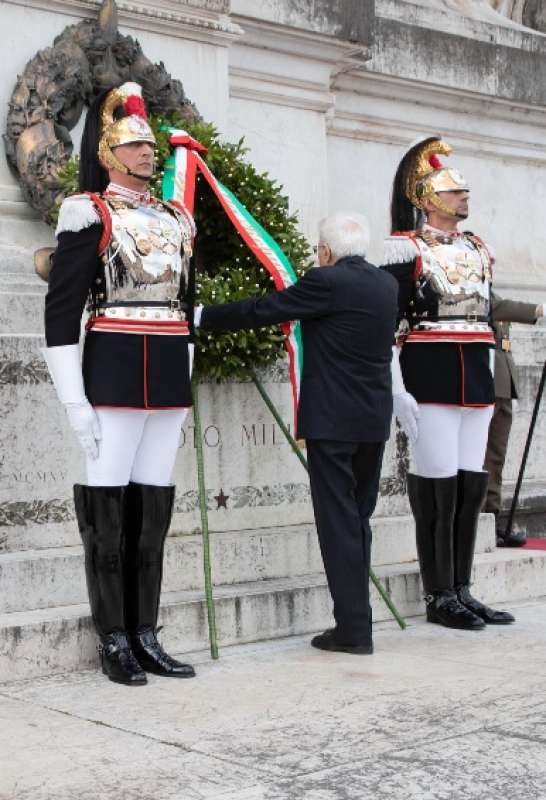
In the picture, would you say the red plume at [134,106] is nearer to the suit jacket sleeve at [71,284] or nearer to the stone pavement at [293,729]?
the suit jacket sleeve at [71,284]

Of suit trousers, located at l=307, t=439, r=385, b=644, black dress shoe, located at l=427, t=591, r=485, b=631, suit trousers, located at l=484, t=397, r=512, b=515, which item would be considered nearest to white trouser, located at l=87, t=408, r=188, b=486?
suit trousers, located at l=307, t=439, r=385, b=644

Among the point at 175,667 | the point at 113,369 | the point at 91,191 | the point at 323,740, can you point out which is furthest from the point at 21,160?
the point at 323,740

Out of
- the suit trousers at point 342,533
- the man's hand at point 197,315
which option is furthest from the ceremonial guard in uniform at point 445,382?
the man's hand at point 197,315

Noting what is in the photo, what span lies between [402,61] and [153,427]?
525 cm

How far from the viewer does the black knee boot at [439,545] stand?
638cm

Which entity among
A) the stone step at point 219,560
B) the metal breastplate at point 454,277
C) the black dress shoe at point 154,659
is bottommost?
the black dress shoe at point 154,659

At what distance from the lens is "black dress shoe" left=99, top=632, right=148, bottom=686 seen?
5125mm

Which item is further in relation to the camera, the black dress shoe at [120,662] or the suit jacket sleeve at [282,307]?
the suit jacket sleeve at [282,307]

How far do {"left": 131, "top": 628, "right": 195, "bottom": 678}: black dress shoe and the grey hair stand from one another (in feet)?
5.44

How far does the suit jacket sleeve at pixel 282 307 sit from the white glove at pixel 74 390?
732mm

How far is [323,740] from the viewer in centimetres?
440

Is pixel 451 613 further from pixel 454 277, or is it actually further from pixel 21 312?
pixel 21 312

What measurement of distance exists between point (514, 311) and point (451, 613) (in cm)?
167

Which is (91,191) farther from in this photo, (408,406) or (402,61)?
(402,61)
